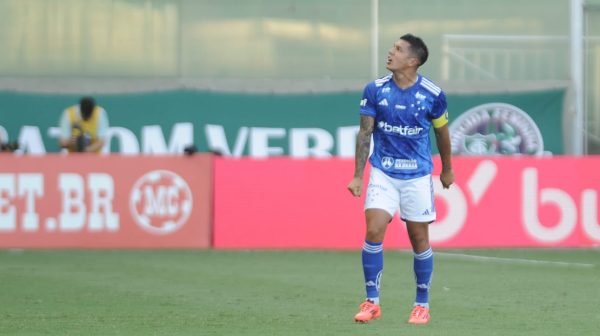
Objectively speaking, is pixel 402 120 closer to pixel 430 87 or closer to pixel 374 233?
pixel 430 87

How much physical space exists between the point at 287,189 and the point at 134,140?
5.83 meters

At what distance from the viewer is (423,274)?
409 inches

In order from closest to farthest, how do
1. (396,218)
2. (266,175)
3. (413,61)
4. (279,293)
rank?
1. (413,61)
2. (279,293)
3. (396,218)
4. (266,175)

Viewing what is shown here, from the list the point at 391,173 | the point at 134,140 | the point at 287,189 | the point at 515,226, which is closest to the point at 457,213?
the point at 515,226

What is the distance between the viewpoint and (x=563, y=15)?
2608cm

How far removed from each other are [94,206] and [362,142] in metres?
9.12

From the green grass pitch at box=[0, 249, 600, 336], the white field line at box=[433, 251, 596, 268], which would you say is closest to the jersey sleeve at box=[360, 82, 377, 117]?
the green grass pitch at box=[0, 249, 600, 336]

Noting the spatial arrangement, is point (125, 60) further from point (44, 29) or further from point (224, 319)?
point (224, 319)

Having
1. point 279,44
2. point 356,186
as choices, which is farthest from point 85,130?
point 356,186

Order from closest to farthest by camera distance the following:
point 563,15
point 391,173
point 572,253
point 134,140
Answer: point 391,173
point 572,253
point 134,140
point 563,15

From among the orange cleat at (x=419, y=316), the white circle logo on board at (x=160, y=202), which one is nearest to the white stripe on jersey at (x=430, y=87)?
the orange cleat at (x=419, y=316)

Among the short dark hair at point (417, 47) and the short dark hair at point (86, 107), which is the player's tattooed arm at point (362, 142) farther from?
the short dark hair at point (86, 107)

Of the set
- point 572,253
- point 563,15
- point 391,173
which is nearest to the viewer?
point 391,173

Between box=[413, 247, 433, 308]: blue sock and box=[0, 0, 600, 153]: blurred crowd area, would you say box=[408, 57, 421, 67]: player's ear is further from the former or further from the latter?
box=[0, 0, 600, 153]: blurred crowd area
